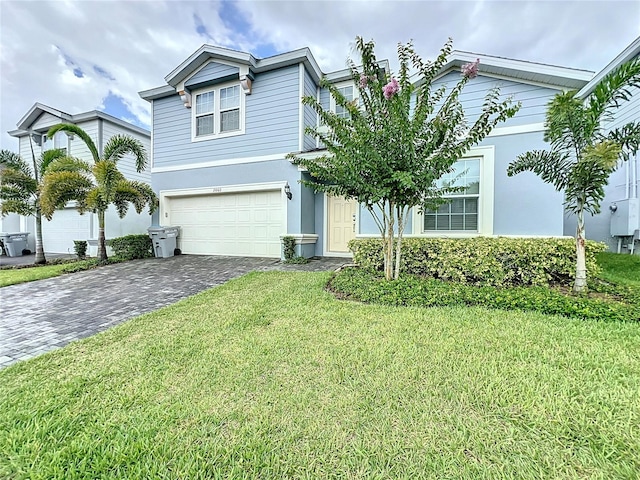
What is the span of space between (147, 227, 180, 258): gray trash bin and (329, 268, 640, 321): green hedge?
7097mm

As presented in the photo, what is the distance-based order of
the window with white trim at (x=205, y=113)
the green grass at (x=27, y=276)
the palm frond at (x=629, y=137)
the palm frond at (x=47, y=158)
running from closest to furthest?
the palm frond at (x=629, y=137), the green grass at (x=27, y=276), the palm frond at (x=47, y=158), the window with white trim at (x=205, y=113)

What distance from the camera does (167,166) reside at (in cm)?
986

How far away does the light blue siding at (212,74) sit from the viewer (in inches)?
344

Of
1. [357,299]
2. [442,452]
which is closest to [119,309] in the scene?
[357,299]

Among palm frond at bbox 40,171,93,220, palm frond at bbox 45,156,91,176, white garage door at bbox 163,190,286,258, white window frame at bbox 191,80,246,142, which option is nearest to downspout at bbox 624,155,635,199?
white garage door at bbox 163,190,286,258

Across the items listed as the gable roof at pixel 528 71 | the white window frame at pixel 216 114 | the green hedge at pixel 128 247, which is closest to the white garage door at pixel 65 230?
the green hedge at pixel 128 247

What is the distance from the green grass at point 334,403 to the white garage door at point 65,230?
11.3 meters

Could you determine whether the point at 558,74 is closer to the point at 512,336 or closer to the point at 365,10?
the point at 365,10

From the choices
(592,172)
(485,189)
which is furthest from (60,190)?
(592,172)

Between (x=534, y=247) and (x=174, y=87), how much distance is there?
11378 millimetres

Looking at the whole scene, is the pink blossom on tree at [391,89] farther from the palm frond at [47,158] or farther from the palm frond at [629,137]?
the palm frond at [47,158]

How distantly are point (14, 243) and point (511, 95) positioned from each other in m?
18.8

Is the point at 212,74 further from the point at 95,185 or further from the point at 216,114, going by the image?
the point at 95,185

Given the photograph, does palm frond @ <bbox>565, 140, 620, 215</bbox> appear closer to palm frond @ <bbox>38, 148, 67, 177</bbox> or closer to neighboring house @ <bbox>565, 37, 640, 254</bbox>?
neighboring house @ <bbox>565, 37, 640, 254</bbox>
